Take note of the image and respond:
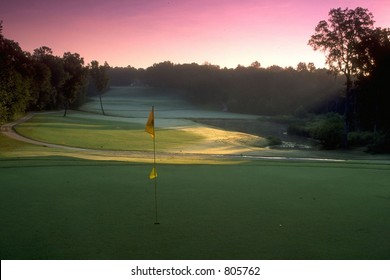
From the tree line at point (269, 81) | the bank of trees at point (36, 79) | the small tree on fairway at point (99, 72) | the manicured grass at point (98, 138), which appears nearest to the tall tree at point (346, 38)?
the tree line at point (269, 81)

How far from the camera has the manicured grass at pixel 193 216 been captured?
5.82 m

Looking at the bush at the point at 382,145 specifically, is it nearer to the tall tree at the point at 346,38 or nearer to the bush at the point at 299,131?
the tall tree at the point at 346,38

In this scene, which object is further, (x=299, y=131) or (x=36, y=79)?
(x=36, y=79)

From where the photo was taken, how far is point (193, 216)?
7402 millimetres

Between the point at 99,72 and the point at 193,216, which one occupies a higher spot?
the point at 99,72

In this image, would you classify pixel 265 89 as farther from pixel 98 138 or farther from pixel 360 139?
pixel 98 138

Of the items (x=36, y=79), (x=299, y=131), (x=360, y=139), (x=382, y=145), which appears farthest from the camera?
(x=36, y=79)

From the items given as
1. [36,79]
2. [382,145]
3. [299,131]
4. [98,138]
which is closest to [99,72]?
[36,79]

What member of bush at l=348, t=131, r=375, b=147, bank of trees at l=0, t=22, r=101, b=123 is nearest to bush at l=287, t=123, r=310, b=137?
bush at l=348, t=131, r=375, b=147

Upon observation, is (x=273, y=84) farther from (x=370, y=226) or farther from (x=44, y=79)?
(x=370, y=226)

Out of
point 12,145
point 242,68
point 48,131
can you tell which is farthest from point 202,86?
point 12,145

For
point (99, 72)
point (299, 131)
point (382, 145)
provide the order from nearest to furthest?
point (382, 145) → point (299, 131) → point (99, 72)

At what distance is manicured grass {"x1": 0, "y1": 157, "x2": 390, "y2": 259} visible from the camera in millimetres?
5820

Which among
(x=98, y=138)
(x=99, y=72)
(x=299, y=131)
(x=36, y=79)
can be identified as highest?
(x=99, y=72)
